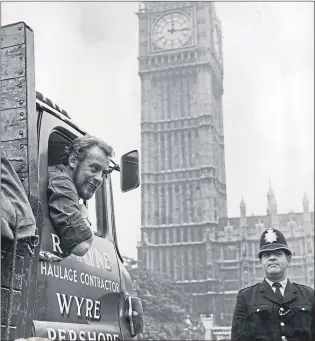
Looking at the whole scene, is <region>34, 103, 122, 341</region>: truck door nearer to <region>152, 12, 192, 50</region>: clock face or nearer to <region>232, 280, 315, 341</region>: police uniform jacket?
<region>232, 280, 315, 341</region>: police uniform jacket

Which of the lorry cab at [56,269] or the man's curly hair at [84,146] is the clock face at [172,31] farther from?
the man's curly hair at [84,146]

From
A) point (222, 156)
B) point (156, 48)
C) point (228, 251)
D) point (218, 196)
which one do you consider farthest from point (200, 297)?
point (156, 48)

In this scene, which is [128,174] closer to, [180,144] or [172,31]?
[180,144]

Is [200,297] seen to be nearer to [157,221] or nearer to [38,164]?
[157,221]

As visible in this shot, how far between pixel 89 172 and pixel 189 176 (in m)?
52.5

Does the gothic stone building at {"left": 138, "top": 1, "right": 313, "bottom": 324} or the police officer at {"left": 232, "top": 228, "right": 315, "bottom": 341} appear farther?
the gothic stone building at {"left": 138, "top": 1, "right": 313, "bottom": 324}

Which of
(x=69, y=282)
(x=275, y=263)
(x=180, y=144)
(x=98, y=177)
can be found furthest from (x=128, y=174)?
(x=180, y=144)

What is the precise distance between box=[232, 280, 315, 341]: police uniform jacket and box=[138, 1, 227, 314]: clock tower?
1898 inches

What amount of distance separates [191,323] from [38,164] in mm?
33503

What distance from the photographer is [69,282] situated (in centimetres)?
272

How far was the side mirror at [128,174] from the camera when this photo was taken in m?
3.39

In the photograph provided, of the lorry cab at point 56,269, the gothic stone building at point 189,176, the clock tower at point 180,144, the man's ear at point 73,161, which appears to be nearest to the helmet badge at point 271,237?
the lorry cab at point 56,269

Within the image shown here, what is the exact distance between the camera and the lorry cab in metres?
2.28

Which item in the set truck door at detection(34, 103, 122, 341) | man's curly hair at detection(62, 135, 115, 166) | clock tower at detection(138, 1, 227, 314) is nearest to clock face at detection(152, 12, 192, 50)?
clock tower at detection(138, 1, 227, 314)
